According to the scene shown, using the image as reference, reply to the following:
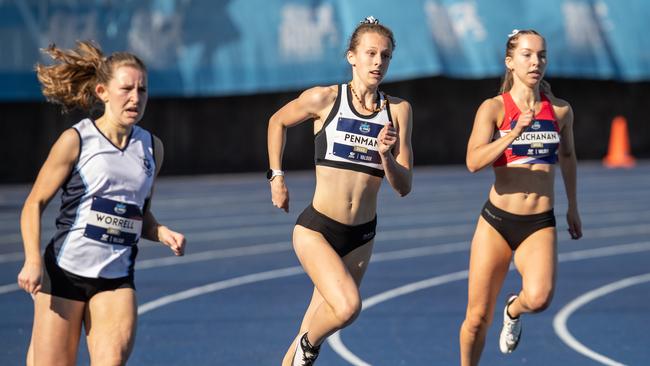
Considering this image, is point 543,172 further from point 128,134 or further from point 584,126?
point 584,126

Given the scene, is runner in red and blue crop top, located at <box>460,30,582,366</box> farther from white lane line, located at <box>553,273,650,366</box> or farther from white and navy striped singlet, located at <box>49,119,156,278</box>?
white and navy striped singlet, located at <box>49,119,156,278</box>

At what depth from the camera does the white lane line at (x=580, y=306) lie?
8.25 m

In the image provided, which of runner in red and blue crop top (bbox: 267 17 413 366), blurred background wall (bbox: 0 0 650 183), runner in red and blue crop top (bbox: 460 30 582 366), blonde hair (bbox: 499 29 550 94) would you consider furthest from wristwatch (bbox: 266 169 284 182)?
blurred background wall (bbox: 0 0 650 183)

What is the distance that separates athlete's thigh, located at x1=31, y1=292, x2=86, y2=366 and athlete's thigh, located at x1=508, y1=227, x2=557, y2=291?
97.1 inches

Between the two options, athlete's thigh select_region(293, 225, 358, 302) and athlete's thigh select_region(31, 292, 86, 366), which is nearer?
athlete's thigh select_region(31, 292, 86, 366)

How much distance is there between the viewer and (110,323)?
532 centimetres

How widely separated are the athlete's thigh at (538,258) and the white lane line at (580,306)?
5.00 feet

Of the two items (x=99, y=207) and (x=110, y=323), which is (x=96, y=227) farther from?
(x=110, y=323)

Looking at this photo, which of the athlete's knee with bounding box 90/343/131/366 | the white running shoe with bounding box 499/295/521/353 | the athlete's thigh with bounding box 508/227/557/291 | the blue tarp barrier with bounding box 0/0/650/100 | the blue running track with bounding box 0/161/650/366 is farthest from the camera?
the blue tarp barrier with bounding box 0/0/650/100

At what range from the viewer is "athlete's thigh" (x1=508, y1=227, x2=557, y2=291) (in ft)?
21.7

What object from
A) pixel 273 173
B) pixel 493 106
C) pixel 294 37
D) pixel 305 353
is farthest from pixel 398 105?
pixel 294 37

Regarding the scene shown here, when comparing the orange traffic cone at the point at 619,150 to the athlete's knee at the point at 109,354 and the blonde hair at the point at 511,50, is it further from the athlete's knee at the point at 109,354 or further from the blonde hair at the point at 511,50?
the athlete's knee at the point at 109,354

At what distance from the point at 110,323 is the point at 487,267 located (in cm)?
230

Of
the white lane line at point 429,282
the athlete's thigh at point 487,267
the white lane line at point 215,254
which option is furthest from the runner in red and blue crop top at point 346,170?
the white lane line at point 215,254
